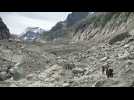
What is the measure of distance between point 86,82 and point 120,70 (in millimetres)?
1021

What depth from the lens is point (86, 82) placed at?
675cm

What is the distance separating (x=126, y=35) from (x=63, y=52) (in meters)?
3.42

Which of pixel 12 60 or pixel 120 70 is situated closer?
pixel 120 70

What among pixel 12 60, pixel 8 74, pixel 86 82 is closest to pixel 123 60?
pixel 86 82
